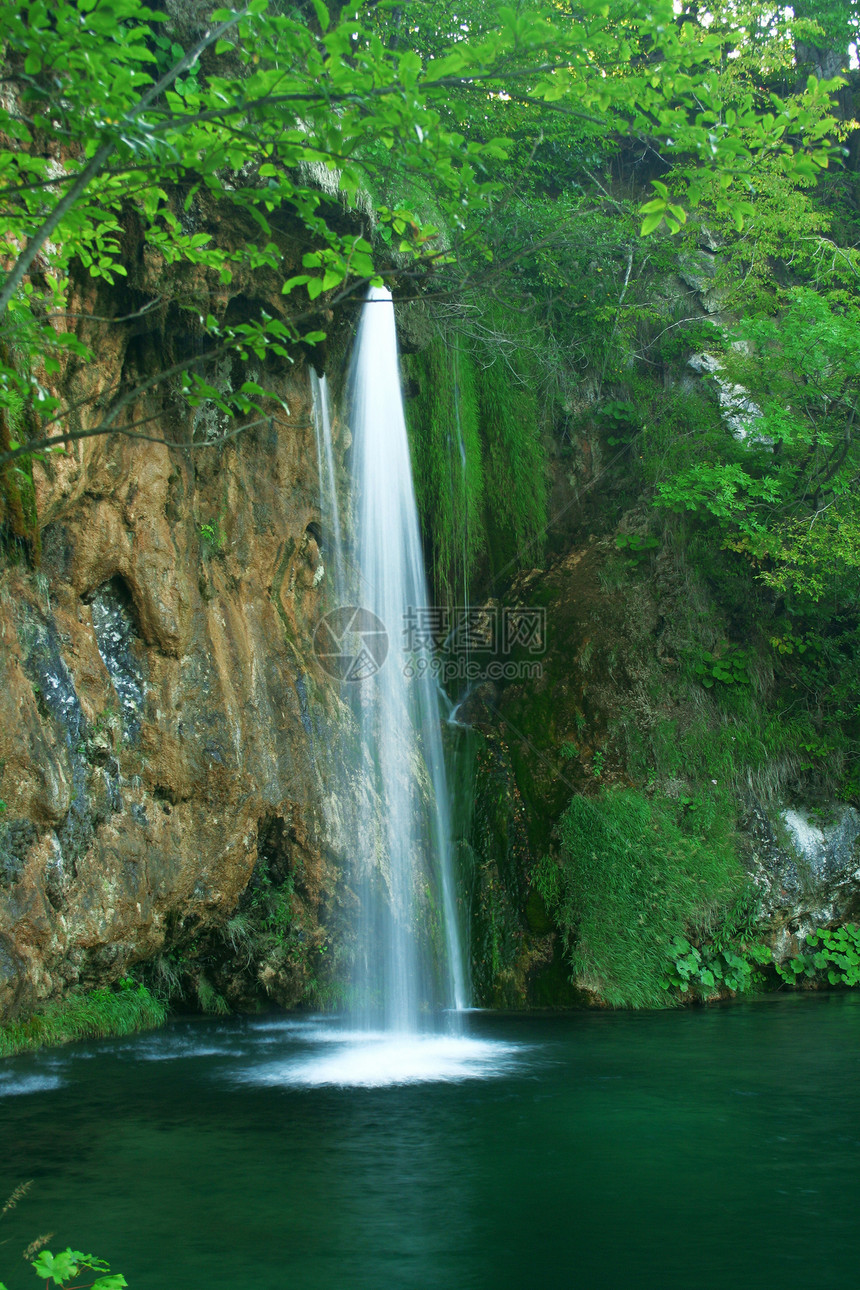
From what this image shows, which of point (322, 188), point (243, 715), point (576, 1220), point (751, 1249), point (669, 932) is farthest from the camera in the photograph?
point (669, 932)

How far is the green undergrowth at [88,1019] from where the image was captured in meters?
7.05

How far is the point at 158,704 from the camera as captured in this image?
27.0 ft

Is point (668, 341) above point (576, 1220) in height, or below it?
above

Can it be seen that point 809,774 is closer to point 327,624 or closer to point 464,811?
point 464,811

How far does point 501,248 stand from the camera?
12.3 metres

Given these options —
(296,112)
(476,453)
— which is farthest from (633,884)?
(296,112)

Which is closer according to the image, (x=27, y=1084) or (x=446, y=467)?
(x=27, y=1084)

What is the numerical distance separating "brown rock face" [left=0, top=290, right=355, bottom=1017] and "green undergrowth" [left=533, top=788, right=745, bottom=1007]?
8.90 ft

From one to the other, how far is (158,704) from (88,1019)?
106 inches

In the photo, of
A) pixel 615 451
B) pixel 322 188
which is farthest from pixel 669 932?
pixel 322 188

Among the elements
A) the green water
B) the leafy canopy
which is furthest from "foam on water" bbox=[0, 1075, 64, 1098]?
the leafy canopy

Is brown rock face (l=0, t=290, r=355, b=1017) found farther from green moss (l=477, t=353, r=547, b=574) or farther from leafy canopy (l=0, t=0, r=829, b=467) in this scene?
green moss (l=477, t=353, r=547, b=574)

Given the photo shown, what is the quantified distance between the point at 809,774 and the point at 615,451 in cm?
526

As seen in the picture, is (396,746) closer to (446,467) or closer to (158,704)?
(158,704)
